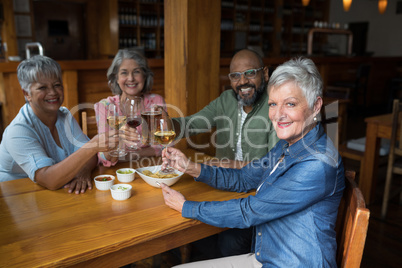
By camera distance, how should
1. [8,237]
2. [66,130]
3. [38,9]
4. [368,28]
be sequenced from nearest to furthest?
[8,237], [66,130], [38,9], [368,28]

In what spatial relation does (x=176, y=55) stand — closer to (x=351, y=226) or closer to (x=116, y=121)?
(x=116, y=121)

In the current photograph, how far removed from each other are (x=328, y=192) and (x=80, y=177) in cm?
107

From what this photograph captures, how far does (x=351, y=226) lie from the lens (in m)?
1.09

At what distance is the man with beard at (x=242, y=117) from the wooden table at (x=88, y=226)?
585 millimetres

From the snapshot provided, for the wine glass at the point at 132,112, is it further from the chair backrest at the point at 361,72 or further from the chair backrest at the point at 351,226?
the chair backrest at the point at 361,72

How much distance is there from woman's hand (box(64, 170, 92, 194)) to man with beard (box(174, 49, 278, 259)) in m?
0.65

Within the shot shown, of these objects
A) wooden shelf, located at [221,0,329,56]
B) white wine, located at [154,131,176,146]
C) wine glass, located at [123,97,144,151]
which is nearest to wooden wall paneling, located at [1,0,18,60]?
wooden shelf, located at [221,0,329,56]

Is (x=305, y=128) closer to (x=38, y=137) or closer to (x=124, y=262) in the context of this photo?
(x=124, y=262)

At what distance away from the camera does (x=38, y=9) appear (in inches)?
293

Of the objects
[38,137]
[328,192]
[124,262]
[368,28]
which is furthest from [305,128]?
[368,28]

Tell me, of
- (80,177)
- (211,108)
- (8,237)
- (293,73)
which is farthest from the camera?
(211,108)

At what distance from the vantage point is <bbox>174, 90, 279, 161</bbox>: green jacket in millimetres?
2072

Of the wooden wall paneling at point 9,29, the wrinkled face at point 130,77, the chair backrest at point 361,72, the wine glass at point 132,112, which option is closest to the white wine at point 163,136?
the wine glass at point 132,112

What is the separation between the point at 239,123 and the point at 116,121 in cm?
94
